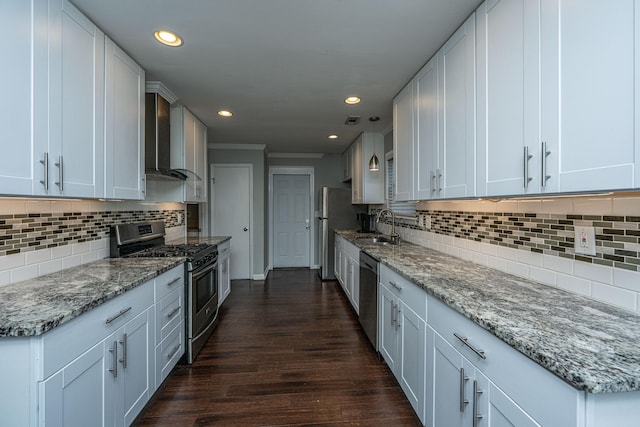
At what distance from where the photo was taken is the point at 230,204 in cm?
529

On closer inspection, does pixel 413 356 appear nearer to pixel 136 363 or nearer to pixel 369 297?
pixel 369 297

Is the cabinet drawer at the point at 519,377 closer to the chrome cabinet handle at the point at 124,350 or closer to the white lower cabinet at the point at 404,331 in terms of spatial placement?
the white lower cabinet at the point at 404,331

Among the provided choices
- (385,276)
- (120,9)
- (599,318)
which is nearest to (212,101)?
(120,9)

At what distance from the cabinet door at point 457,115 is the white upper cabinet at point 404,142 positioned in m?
0.48

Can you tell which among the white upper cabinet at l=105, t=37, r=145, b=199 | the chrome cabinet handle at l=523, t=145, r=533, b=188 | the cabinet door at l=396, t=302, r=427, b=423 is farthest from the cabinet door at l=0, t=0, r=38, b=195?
the chrome cabinet handle at l=523, t=145, r=533, b=188

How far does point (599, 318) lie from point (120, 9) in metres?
2.68

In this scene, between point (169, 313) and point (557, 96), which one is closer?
point (557, 96)

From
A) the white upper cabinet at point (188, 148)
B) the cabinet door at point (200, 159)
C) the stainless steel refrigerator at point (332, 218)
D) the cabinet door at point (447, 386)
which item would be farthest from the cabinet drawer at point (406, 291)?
the stainless steel refrigerator at point (332, 218)

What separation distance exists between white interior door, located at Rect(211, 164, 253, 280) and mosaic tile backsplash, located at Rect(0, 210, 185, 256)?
8.67ft

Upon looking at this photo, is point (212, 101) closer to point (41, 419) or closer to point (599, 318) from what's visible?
point (41, 419)

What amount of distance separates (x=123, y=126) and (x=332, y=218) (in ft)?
11.6

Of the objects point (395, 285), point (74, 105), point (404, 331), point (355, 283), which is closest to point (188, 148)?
point (74, 105)

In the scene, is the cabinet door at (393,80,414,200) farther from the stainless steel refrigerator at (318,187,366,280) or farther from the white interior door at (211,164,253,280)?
the white interior door at (211,164,253,280)

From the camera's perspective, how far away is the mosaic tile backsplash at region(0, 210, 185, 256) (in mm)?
1559
